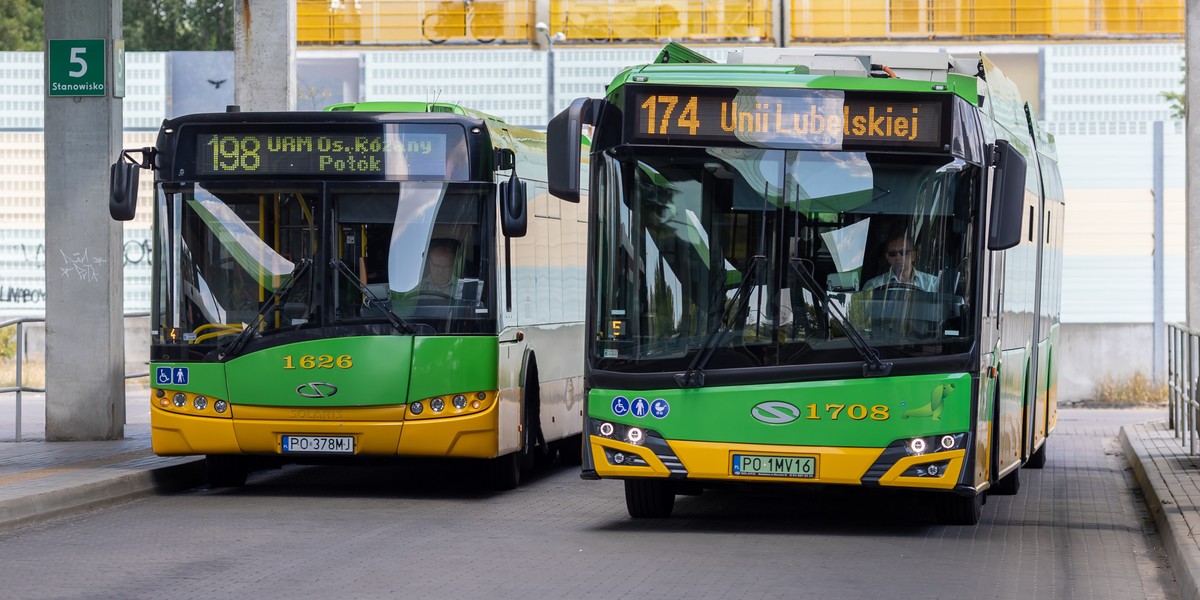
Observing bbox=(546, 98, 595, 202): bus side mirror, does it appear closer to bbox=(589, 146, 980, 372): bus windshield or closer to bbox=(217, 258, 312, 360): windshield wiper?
bbox=(589, 146, 980, 372): bus windshield

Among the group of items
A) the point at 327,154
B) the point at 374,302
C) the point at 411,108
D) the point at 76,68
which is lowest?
the point at 374,302

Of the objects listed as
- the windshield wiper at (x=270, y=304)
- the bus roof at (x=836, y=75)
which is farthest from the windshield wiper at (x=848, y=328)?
the windshield wiper at (x=270, y=304)

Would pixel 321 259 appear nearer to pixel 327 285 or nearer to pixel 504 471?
pixel 327 285

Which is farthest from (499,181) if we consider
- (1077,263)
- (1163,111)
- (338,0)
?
→ (338,0)

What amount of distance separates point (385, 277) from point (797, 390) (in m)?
3.87

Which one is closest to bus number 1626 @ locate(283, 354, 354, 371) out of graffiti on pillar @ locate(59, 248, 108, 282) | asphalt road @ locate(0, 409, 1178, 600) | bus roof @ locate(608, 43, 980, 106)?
asphalt road @ locate(0, 409, 1178, 600)

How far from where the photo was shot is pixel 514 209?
44.7 ft

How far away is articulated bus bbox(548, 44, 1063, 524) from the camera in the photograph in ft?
37.0

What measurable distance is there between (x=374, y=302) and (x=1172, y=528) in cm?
587

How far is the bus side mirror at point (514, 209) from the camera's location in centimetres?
1359

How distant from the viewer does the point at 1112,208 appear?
3394 centimetres

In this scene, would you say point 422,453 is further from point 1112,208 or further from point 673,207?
point 1112,208

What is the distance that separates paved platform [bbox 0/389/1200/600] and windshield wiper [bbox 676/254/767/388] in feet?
9.44

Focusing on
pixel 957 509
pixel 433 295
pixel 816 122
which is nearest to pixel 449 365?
pixel 433 295
